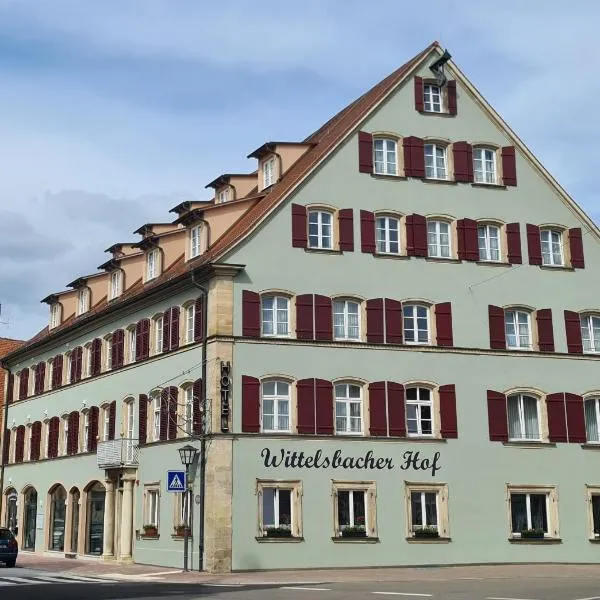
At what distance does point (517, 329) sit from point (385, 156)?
8274mm

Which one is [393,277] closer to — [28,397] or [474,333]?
[474,333]

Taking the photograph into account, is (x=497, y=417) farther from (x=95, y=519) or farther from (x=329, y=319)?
(x=95, y=519)

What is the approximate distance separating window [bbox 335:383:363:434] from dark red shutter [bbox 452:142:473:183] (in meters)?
9.51

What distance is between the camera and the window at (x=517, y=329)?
38281mm

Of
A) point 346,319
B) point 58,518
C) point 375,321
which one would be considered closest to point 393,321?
point 375,321

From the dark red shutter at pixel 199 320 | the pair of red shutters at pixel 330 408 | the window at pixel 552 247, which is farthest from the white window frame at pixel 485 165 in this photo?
the dark red shutter at pixel 199 320

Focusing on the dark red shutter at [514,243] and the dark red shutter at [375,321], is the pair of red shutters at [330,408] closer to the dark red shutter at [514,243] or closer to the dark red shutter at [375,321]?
the dark red shutter at [375,321]

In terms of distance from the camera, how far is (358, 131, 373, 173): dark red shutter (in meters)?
37.8

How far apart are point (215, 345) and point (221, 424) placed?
2679mm

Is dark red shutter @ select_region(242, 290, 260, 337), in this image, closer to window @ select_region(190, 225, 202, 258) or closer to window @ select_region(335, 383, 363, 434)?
window @ select_region(335, 383, 363, 434)

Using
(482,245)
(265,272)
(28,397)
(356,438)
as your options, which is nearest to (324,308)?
(265,272)

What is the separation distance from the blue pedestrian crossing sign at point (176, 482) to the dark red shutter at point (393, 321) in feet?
29.0

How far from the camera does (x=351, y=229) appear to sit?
37062 mm

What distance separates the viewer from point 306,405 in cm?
3469
